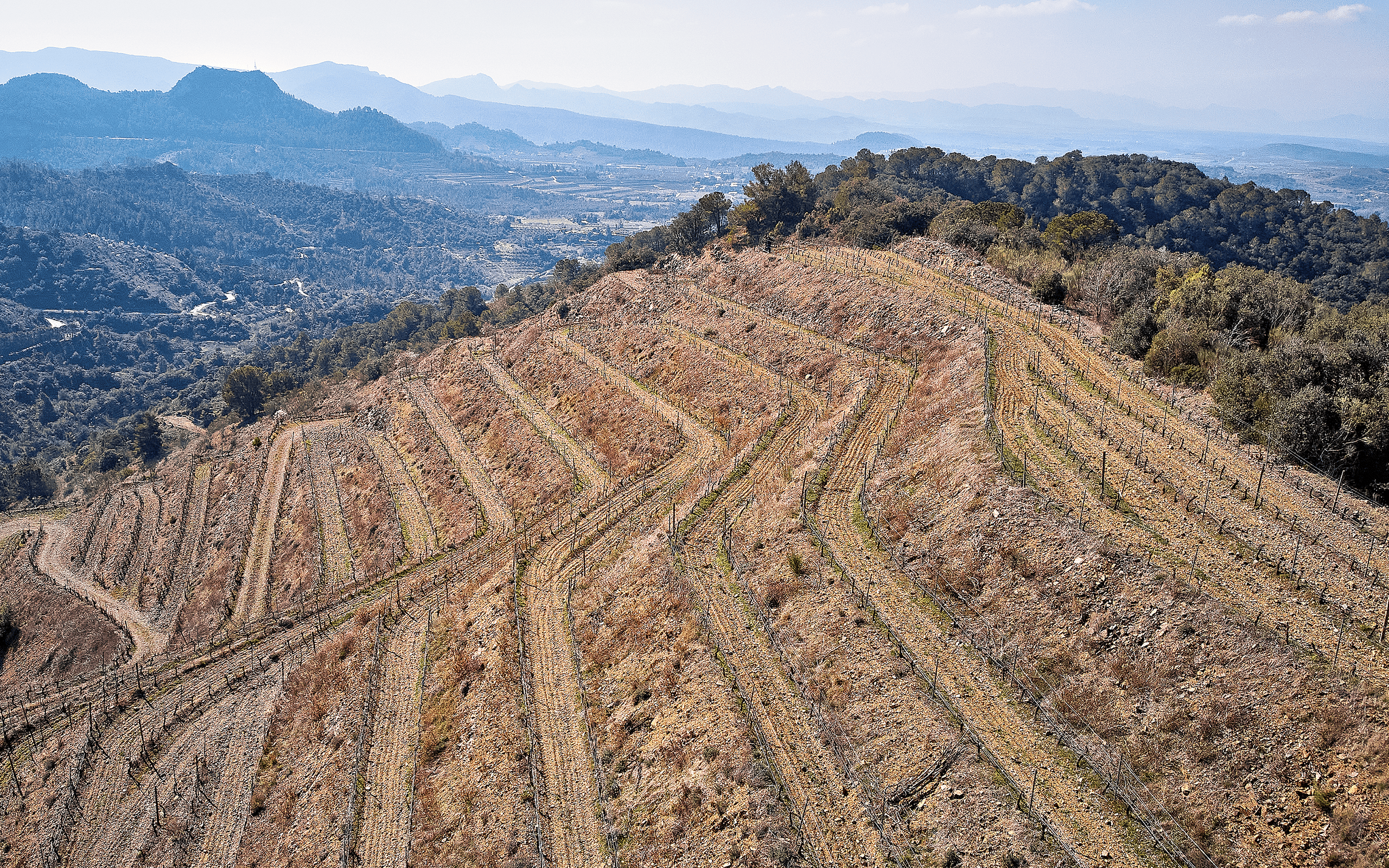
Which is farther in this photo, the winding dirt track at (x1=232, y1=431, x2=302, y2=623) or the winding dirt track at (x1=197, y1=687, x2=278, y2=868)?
the winding dirt track at (x1=232, y1=431, x2=302, y2=623)

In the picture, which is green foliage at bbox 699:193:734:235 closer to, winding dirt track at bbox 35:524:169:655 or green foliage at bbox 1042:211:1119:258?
green foliage at bbox 1042:211:1119:258

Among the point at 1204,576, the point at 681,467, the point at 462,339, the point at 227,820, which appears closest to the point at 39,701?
the point at 227,820

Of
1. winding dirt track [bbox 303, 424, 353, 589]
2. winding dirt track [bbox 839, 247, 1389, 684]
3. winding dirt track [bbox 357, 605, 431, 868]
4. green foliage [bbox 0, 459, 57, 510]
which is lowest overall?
green foliage [bbox 0, 459, 57, 510]

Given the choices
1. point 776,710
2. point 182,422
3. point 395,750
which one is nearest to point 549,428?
point 395,750

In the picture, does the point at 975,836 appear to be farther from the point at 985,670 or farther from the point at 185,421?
the point at 185,421

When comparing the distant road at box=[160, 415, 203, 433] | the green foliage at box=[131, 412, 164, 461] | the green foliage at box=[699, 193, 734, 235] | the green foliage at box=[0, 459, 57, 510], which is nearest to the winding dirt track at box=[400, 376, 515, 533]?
the green foliage at box=[699, 193, 734, 235]
